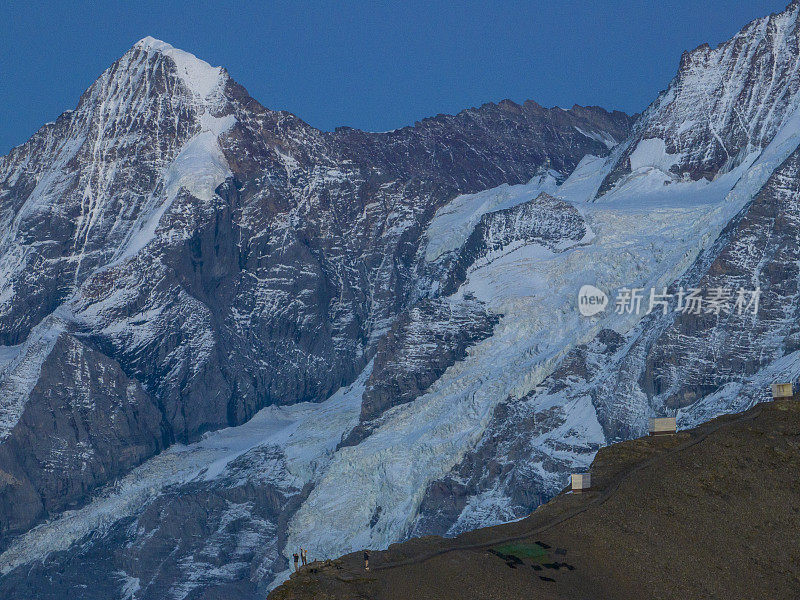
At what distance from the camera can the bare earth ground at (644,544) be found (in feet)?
364

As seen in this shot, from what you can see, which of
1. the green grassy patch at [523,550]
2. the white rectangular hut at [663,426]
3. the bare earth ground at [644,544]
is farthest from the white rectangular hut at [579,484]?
the white rectangular hut at [663,426]

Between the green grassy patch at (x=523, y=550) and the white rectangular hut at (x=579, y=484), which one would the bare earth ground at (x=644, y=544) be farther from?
the white rectangular hut at (x=579, y=484)

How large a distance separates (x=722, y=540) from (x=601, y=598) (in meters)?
12.8

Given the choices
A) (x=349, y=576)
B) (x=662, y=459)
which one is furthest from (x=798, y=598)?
(x=349, y=576)

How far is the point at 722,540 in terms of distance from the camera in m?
120

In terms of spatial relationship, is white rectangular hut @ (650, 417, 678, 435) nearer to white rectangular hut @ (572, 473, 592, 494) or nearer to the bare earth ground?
the bare earth ground

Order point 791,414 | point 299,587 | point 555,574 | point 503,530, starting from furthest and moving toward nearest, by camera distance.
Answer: point 791,414 < point 503,530 < point 555,574 < point 299,587

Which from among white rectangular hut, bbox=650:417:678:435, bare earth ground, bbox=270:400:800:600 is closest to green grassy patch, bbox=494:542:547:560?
bare earth ground, bbox=270:400:800:600

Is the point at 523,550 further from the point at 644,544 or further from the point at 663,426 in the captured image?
the point at 663,426

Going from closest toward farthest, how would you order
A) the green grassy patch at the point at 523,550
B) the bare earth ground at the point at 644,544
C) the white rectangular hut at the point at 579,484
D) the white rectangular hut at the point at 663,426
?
the bare earth ground at the point at 644,544
the green grassy patch at the point at 523,550
the white rectangular hut at the point at 579,484
the white rectangular hut at the point at 663,426

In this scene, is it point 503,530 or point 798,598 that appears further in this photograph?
point 503,530

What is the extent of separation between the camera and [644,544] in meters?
119

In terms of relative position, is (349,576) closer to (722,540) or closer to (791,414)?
(722,540)

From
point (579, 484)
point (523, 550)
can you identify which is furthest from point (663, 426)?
point (523, 550)
